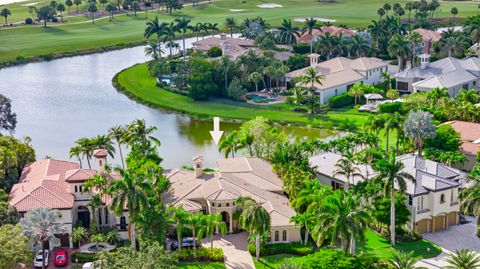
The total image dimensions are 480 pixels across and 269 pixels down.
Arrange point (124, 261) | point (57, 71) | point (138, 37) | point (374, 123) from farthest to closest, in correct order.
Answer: point (138, 37)
point (57, 71)
point (374, 123)
point (124, 261)

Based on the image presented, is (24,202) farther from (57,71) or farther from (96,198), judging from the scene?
(57,71)

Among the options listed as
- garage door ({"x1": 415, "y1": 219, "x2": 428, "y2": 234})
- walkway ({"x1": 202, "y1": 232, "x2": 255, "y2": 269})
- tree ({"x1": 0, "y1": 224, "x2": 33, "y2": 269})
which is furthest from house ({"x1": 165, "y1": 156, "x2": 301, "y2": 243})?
tree ({"x1": 0, "y1": 224, "x2": 33, "y2": 269})

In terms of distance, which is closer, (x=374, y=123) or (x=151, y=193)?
(x=151, y=193)

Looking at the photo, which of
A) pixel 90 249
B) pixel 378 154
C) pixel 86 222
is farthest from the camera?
pixel 378 154

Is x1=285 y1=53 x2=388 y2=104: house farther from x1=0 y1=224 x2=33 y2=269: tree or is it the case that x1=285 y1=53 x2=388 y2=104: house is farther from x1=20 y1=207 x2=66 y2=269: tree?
x1=0 y1=224 x2=33 y2=269: tree

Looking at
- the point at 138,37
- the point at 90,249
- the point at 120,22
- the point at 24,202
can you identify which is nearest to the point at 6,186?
the point at 24,202

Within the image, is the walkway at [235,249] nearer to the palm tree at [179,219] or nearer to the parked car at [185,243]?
the parked car at [185,243]

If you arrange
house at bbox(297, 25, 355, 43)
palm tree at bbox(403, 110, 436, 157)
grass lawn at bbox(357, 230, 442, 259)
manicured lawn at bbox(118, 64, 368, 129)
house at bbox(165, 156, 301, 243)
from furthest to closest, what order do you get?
house at bbox(297, 25, 355, 43) < manicured lawn at bbox(118, 64, 368, 129) < palm tree at bbox(403, 110, 436, 157) < house at bbox(165, 156, 301, 243) < grass lawn at bbox(357, 230, 442, 259)
